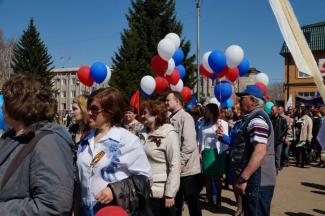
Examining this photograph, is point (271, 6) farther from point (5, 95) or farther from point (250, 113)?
point (5, 95)

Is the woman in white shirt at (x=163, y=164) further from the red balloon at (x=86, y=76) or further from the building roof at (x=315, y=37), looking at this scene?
the building roof at (x=315, y=37)

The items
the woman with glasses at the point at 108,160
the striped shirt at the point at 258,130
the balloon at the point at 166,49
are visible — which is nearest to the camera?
the woman with glasses at the point at 108,160

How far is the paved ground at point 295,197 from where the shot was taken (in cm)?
684

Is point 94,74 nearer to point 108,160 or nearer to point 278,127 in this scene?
point 278,127

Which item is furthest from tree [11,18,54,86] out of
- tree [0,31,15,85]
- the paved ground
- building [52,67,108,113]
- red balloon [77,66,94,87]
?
building [52,67,108,113]

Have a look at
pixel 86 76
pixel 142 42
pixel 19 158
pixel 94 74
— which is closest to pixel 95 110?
pixel 19 158

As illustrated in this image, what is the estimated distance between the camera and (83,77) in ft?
40.4

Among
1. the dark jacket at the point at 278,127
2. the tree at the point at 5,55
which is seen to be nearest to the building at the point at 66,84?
the tree at the point at 5,55

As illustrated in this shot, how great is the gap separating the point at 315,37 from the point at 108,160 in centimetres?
4310

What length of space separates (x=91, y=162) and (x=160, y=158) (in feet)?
4.74

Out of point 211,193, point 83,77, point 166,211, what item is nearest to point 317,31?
point 83,77

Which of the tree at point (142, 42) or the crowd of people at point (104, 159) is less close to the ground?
the tree at point (142, 42)

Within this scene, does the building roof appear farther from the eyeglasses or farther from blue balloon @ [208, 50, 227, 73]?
the eyeglasses

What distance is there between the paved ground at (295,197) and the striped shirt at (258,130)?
2.99 meters
